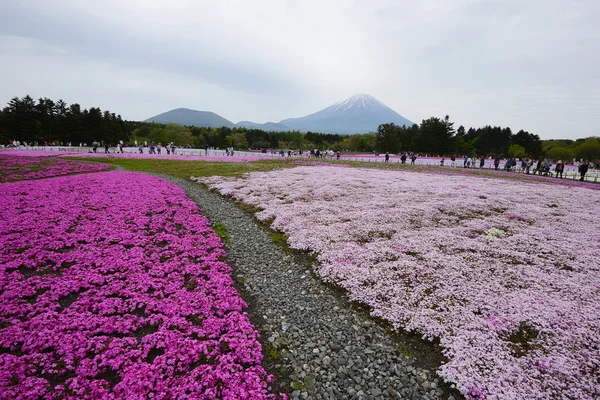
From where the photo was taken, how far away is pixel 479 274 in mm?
10828

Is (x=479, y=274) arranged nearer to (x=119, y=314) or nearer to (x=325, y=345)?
(x=325, y=345)

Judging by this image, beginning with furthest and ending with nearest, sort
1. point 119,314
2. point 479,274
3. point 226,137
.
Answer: point 226,137 → point 479,274 → point 119,314

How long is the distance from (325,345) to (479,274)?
290 inches

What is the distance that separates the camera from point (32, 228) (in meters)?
13.3

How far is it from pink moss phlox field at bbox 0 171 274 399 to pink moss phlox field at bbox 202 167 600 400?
4.35 m

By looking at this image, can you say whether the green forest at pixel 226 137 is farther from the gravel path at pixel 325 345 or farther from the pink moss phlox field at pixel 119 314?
the gravel path at pixel 325 345

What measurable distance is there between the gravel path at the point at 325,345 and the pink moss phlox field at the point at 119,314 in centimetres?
63

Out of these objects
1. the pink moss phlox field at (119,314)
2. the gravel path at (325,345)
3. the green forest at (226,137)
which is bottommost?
the gravel path at (325,345)

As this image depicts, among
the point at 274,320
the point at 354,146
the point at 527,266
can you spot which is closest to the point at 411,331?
the point at 274,320

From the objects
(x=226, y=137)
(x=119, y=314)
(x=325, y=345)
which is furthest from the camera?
(x=226, y=137)

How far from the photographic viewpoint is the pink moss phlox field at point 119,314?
19.1ft

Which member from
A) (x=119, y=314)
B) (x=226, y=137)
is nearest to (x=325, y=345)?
(x=119, y=314)

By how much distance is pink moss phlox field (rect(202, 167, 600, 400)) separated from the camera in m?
6.68

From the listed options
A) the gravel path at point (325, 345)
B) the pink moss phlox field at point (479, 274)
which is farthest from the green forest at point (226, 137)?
the gravel path at point (325, 345)
